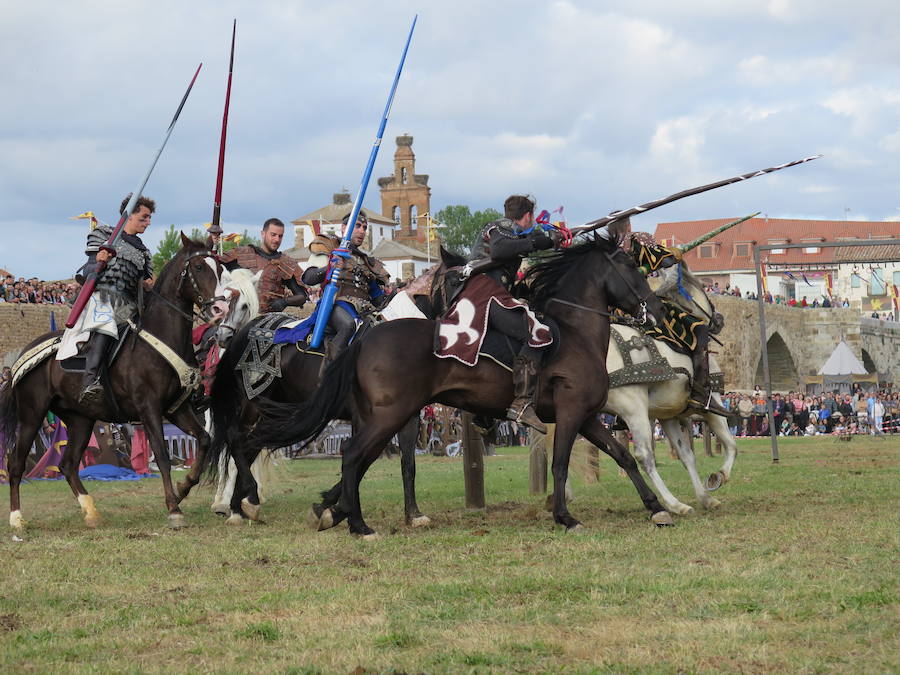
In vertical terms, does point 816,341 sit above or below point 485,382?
above

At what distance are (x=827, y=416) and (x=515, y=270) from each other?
32.0 m

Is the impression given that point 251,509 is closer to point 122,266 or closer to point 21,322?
point 122,266

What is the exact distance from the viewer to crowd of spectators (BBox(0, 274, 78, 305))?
34906 millimetres

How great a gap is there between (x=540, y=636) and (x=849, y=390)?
51.0m

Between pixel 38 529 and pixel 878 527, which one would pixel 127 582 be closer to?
pixel 38 529

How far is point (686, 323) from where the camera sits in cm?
1136

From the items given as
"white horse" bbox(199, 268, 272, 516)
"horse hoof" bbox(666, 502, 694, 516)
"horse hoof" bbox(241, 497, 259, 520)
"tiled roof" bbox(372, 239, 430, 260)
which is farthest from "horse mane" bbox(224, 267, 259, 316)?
"tiled roof" bbox(372, 239, 430, 260)

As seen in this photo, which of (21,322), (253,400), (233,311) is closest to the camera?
(253,400)

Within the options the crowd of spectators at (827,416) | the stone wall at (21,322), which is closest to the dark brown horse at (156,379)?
the stone wall at (21,322)

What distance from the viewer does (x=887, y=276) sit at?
383ft

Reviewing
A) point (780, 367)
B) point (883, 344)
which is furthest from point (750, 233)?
point (780, 367)

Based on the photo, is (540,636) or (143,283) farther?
(143,283)

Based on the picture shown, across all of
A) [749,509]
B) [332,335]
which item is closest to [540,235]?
[332,335]

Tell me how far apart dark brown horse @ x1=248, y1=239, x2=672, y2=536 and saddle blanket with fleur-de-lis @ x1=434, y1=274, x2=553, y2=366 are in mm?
125
